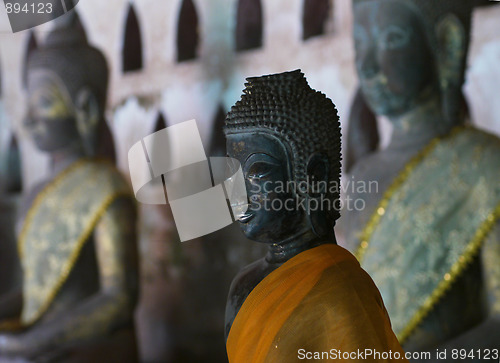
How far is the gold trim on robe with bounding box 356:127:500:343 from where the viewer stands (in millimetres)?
1900

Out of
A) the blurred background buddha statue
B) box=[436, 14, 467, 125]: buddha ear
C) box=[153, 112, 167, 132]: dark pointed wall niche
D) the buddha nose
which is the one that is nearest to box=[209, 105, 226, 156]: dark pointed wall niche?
box=[153, 112, 167, 132]: dark pointed wall niche

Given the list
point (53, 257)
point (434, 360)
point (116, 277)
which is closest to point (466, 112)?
point (434, 360)

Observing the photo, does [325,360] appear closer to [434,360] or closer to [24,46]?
[434,360]

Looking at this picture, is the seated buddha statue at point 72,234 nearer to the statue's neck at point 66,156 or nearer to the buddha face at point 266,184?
the statue's neck at point 66,156

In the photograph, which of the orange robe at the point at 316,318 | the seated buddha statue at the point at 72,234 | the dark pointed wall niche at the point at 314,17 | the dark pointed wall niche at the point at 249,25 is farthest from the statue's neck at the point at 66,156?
the orange robe at the point at 316,318

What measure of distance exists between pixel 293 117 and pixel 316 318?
0.34 metres

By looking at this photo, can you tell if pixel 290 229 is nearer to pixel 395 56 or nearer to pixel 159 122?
pixel 395 56

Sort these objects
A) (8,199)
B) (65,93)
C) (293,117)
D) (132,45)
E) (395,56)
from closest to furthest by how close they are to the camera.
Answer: (293,117) < (395,56) < (65,93) < (132,45) < (8,199)

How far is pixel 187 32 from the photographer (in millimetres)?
3115

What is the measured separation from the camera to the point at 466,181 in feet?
6.36

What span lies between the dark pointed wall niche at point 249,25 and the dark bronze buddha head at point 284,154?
1716 mm

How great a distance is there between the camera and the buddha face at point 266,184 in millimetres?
1185

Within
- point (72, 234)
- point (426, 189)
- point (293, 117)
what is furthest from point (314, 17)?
point (293, 117)

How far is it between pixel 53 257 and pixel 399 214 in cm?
141
